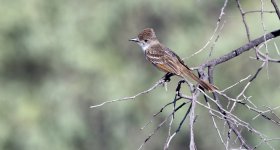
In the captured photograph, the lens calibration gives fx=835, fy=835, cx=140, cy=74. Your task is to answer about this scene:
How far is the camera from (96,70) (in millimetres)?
14273

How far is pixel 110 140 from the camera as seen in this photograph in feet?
49.4

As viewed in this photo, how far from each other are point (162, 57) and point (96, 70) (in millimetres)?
7106

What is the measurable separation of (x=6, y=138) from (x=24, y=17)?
2053mm

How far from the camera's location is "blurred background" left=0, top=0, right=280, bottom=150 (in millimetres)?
13938

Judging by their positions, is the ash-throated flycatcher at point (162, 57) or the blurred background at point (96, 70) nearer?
the ash-throated flycatcher at point (162, 57)

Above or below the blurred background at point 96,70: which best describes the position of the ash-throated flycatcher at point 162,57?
above

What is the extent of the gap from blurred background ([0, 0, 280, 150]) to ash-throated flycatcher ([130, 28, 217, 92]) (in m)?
5.58

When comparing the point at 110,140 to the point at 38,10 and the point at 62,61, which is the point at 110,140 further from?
the point at 38,10

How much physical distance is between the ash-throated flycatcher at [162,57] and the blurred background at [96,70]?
558 centimetres

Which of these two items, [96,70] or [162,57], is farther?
[96,70]

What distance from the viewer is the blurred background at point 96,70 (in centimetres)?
1394

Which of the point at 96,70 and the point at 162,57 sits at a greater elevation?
the point at 162,57

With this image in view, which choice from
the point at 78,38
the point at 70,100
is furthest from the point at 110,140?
the point at 78,38

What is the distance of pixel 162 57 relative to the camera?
7.23 meters
